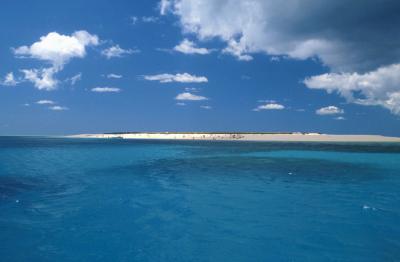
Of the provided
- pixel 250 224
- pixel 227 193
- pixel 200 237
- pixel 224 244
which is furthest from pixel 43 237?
pixel 227 193

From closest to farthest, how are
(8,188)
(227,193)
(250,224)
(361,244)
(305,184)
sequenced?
(361,244) < (250,224) < (227,193) < (8,188) < (305,184)

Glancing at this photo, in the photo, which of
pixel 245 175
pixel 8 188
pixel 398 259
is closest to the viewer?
pixel 398 259

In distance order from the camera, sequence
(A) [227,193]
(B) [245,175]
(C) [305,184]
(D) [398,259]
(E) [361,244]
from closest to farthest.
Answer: (D) [398,259], (E) [361,244], (A) [227,193], (C) [305,184], (B) [245,175]

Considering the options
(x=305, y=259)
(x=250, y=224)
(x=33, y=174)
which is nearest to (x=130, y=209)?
(x=250, y=224)

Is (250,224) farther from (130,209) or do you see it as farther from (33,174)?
(33,174)

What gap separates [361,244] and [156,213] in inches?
313

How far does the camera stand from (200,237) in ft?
35.3

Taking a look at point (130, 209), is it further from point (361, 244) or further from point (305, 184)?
point (305, 184)

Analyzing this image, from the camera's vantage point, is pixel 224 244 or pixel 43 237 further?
pixel 43 237

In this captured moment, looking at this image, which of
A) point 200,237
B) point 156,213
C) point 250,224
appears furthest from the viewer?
point 156,213

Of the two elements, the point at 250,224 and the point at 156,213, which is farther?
the point at 156,213

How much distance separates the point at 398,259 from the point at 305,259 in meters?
2.50

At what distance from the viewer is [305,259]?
29.6ft

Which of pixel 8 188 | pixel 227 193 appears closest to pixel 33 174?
pixel 8 188
